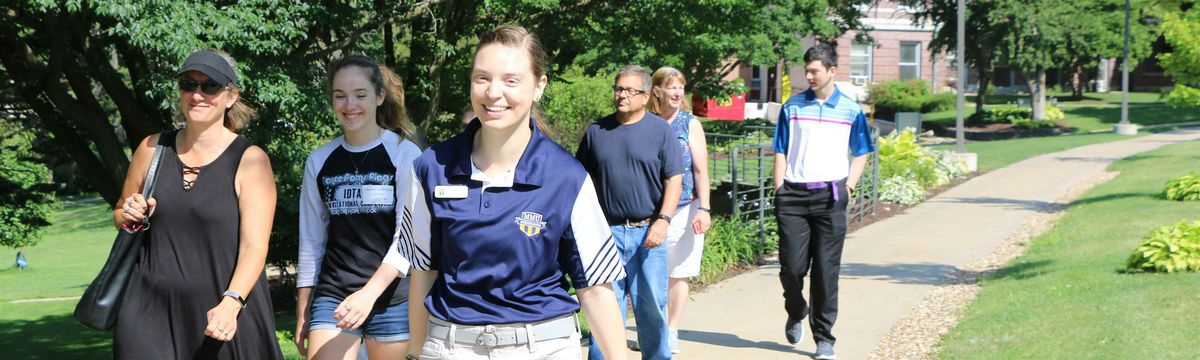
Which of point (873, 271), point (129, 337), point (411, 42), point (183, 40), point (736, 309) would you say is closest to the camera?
point (129, 337)

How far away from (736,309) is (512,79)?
21.2 ft

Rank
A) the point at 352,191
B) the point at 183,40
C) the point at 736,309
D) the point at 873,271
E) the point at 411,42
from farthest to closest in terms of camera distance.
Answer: the point at 411,42, the point at 873,271, the point at 736,309, the point at 183,40, the point at 352,191

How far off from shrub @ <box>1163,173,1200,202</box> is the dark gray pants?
35.5 feet

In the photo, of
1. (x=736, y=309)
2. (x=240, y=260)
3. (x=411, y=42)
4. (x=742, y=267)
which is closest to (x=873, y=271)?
(x=742, y=267)

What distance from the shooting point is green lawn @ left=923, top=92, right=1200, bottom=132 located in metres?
46.0

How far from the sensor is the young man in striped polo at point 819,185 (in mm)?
7152

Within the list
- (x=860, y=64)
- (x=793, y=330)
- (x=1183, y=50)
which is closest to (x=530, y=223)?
(x=793, y=330)

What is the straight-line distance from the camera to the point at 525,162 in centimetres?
321

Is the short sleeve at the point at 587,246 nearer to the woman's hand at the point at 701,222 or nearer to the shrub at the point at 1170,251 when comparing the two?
the woman's hand at the point at 701,222

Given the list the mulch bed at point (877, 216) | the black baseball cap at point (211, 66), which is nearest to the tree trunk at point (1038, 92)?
the mulch bed at point (877, 216)

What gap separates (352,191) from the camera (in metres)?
4.47

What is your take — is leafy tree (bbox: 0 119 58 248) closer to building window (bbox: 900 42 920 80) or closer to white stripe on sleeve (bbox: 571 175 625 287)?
white stripe on sleeve (bbox: 571 175 625 287)

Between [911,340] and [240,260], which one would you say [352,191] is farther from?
[911,340]

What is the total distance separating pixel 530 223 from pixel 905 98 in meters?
53.7
